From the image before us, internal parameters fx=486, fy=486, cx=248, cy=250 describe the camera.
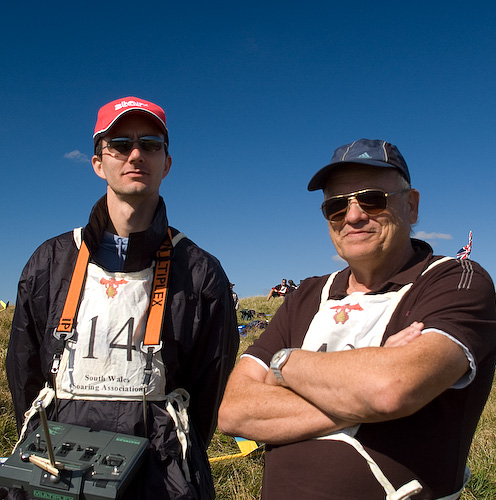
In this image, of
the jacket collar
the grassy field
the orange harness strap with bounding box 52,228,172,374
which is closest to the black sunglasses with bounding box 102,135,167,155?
the jacket collar

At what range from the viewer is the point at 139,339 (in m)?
3.18

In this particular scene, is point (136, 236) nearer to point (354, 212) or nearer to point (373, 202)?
point (354, 212)

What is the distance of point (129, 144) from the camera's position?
344 centimetres

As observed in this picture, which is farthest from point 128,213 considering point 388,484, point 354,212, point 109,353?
point 388,484

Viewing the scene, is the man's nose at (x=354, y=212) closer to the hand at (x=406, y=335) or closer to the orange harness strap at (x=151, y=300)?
the hand at (x=406, y=335)

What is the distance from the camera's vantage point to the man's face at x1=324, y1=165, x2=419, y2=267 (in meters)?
2.67

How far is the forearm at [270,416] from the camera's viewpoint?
7.48ft

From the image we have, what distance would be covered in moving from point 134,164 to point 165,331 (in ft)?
3.83

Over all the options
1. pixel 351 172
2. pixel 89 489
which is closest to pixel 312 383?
pixel 351 172

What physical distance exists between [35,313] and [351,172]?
2389 mm

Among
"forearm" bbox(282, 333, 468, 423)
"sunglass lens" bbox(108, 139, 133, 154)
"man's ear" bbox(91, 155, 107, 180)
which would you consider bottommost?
"forearm" bbox(282, 333, 468, 423)

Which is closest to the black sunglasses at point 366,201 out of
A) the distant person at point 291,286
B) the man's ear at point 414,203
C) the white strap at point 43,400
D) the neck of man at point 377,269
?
the man's ear at point 414,203

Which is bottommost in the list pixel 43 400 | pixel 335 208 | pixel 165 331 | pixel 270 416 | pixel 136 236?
pixel 43 400

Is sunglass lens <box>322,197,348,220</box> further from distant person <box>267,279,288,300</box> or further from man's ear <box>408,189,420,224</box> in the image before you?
distant person <box>267,279,288,300</box>
